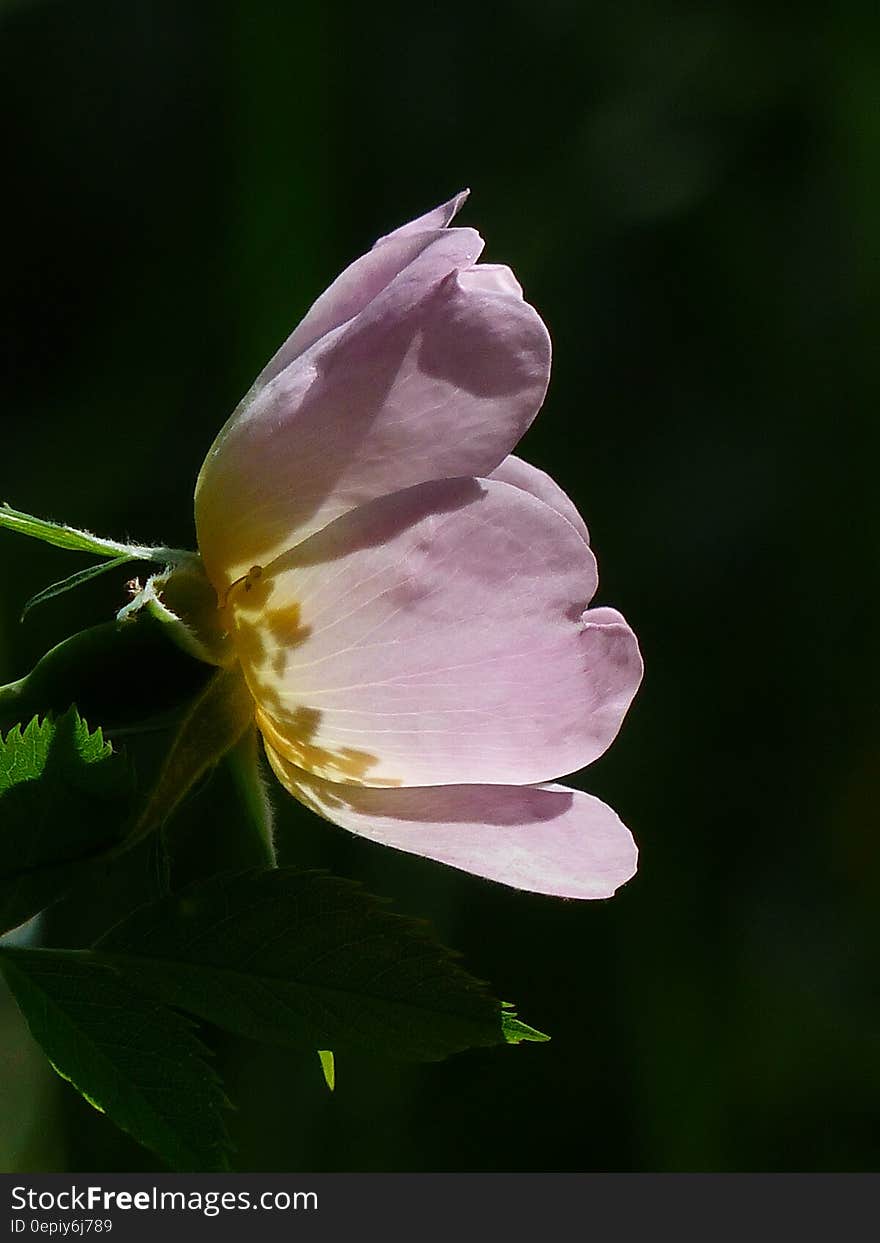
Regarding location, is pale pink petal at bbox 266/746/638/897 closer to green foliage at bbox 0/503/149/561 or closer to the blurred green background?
green foliage at bbox 0/503/149/561

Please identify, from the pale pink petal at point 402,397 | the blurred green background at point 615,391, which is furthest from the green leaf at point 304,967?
the blurred green background at point 615,391

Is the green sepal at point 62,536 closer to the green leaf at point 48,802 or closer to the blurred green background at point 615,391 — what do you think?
the green leaf at point 48,802

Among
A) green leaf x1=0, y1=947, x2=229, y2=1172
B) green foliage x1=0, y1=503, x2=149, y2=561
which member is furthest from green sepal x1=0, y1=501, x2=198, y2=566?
green leaf x1=0, y1=947, x2=229, y2=1172

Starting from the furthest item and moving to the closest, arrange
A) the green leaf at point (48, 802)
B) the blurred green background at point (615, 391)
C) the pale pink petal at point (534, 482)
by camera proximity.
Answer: the blurred green background at point (615, 391) → the pale pink petal at point (534, 482) → the green leaf at point (48, 802)

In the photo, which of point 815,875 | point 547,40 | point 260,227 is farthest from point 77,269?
point 815,875

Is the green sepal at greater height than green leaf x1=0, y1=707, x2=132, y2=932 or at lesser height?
greater

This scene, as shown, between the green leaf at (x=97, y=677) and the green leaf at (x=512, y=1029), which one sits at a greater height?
the green leaf at (x=97, y=677)

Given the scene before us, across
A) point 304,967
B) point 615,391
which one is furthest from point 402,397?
point 615,391
